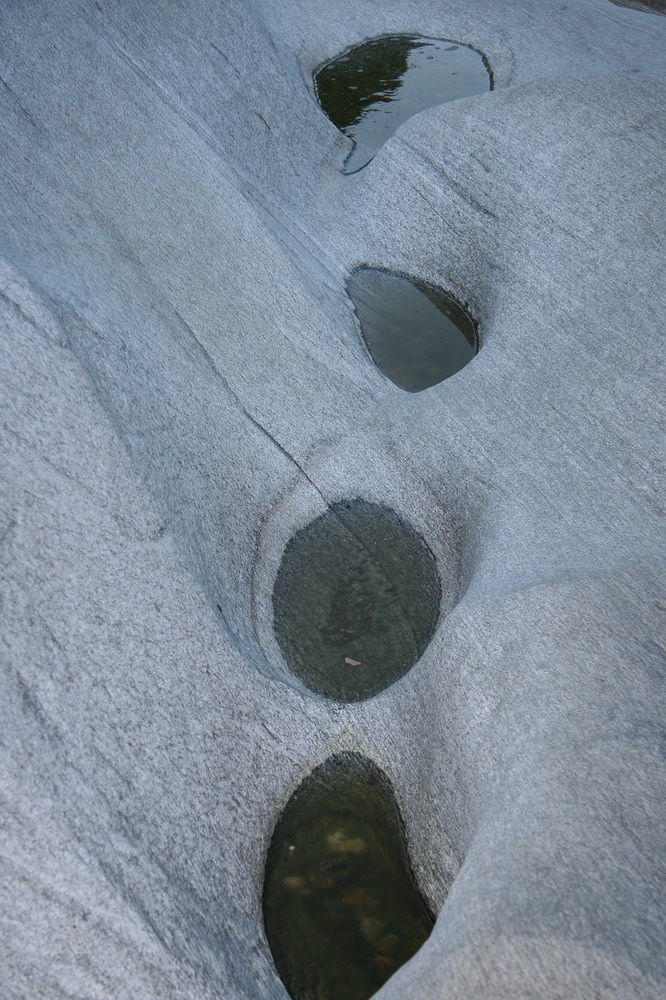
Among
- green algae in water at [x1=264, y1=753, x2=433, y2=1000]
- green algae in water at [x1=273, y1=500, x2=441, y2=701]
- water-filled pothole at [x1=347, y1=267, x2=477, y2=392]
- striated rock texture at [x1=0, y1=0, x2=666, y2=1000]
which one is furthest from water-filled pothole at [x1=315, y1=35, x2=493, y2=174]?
green algae in water at [x1=264, y1=753, x2=433, y2=1000]

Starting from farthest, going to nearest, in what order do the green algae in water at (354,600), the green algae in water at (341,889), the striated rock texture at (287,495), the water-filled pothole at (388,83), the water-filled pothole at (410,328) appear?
1. the water-filled pothole at (388,83)
2. the water-filled pothole at (410,328)
3. the green algae in water at (354,600)
4. the green algae in water at (341,889)
5. the striated rock texture at (287,495)

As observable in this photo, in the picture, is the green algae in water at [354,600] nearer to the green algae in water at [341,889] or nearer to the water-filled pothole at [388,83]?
the green algae in water at [341,889]

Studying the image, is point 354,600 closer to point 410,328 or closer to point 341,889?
point 341,889

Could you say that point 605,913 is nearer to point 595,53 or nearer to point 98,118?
point 98,118

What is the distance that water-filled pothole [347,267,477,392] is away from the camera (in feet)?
21.3

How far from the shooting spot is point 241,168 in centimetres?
812

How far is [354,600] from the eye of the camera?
4953 millimetres

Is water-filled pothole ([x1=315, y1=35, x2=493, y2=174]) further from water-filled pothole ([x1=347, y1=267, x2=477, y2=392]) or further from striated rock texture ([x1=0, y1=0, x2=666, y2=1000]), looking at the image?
water-filled pothole ([x1=347, y1=267, x2=477, y2=392])

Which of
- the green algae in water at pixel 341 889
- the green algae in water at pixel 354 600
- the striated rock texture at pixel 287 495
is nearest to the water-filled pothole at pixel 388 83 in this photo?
the striated rock texture at pixel 287 495

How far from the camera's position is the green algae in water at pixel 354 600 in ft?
15.2

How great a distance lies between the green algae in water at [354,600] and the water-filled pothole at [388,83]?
4.88m

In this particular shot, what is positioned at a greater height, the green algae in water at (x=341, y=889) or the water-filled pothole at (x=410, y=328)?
the green algae in water at (x=341, y=889)

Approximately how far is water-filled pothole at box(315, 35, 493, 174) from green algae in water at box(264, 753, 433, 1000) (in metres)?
6.59

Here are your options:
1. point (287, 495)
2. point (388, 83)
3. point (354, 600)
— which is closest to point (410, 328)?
point (287, 495)
